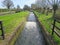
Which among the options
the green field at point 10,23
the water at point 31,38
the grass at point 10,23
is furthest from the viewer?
the green field at point 10,23

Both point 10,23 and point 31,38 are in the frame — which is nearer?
point 31,38

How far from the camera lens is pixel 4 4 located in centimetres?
9638

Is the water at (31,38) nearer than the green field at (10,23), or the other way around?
the water at (31,38)

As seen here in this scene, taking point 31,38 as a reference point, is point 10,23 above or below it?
above

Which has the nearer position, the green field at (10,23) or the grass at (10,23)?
the grass at (10,23)

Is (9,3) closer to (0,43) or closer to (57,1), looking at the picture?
(57,1)

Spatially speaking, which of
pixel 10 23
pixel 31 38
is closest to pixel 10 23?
pixel 10 23

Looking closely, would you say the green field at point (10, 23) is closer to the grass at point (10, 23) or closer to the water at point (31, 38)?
the grass at point (10, 23)

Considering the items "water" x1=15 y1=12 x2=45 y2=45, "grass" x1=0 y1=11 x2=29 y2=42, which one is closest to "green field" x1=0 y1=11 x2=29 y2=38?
"grass" x1=0 y1=11 x2=29 y2=42

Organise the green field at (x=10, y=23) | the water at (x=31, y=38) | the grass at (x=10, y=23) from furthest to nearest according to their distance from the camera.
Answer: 1. the green field at (x=10, y=23)
2. the grass at (x=10, y=23)
3. the water at (x=31, y=38)

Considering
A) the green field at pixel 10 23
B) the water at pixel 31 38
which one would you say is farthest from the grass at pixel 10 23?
the water at pixel 31 38

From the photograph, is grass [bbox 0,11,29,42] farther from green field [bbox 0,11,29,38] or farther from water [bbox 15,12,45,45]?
water [bbox 15,12,45,45]

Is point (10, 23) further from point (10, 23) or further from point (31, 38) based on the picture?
point (31, 38)

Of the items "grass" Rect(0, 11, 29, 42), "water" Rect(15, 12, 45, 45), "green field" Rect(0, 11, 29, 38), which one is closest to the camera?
"water" Rect(15, 12, 45, 45)
